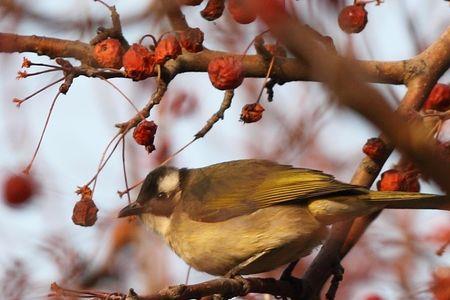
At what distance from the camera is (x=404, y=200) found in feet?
13.4

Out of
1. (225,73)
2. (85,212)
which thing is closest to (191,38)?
(225,73)

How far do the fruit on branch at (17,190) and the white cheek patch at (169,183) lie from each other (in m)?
1.14

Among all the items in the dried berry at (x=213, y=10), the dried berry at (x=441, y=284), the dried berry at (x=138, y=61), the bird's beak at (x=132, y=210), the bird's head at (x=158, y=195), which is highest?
the bird's head at (x=158, y=195)

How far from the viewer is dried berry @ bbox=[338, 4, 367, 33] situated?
136 inches

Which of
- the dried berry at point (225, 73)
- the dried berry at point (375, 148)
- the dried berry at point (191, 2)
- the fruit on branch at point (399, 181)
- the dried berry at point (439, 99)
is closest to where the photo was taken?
the dried berry at point (191, 2)

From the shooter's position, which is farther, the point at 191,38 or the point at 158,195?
the point at 158,195

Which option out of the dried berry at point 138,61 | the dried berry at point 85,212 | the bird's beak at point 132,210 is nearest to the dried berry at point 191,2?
the dried berry at point 138,61

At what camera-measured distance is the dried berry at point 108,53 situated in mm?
3572

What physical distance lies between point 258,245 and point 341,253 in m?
0.48

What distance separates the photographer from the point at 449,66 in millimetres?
4047

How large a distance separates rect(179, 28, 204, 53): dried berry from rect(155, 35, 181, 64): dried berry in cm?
4

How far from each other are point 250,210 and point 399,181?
1.00 meters

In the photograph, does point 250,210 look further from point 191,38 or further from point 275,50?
→ point 191,38

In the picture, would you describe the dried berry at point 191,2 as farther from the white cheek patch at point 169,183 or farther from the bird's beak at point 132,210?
the white cheek patch at point 169,183
